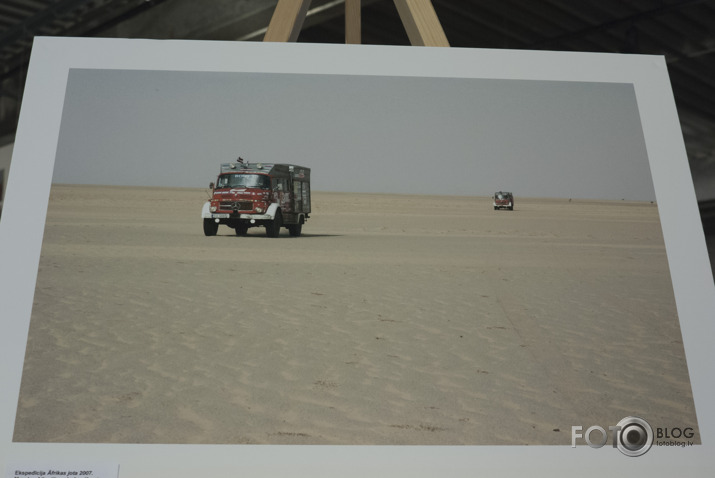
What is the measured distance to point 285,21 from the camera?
1615mm

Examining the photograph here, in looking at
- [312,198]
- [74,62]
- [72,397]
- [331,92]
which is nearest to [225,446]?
[72,397]

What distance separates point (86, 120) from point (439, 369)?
124 cm

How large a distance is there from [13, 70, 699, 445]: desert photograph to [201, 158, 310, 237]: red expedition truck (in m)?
0.03

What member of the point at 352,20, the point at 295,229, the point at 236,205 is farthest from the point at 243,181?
the point at 352,20

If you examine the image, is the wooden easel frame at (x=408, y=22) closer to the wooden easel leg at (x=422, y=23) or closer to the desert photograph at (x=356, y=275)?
the wooden easel leg at (x=422, y=23)

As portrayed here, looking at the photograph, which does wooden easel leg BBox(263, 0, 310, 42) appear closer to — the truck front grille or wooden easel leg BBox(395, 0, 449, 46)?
wooden easel leg BBox(395, 0, 449, 46)

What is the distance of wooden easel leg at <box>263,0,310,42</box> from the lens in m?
1.61

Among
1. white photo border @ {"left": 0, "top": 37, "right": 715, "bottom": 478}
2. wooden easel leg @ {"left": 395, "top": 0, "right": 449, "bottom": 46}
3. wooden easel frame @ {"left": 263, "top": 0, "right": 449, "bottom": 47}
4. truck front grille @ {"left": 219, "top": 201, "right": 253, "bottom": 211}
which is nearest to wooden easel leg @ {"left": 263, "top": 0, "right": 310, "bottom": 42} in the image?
wooden easel frame @ {"left": 263, "top": 0, "right": 449, "bottom": 47}

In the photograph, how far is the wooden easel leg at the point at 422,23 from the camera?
5.28 feet

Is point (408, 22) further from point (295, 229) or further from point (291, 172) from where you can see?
point (295, 229)

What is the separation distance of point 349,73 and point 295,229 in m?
0.51

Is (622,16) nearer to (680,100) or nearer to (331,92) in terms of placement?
(680,100)

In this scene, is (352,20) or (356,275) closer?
(356,275)

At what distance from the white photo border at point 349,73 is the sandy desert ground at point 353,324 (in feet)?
0.12
